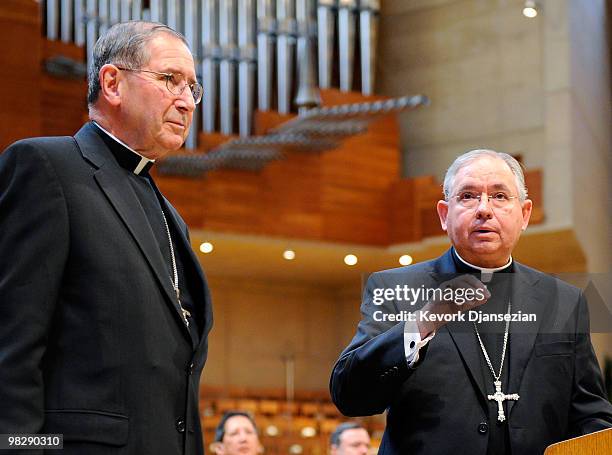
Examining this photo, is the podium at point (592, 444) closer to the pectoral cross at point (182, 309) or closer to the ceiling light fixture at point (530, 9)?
the pectoral cross at point (182, 309)

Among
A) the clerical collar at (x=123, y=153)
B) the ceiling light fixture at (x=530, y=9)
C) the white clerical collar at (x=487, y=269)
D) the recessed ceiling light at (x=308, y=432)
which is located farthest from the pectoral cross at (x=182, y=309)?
the ceiling light fixture at (x=530, y=9)

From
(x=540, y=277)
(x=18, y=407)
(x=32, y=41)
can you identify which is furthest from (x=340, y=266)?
(x=18, y=407)

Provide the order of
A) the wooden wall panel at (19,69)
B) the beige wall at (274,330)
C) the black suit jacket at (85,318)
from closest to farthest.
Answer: the black suit jacket at (85,318)
the wooden wall panel at (19,69)
the beige wall at (274,330)

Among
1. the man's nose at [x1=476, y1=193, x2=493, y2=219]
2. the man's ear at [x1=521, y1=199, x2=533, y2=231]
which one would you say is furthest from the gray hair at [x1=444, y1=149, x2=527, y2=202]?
the man's nose at [x1=476, y1=193, x2=493, y2=219]

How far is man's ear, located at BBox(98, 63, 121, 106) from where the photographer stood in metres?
2.64

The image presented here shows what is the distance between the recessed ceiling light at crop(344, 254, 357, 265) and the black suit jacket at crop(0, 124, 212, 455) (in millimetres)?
9868

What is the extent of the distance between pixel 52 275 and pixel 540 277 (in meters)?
1.39

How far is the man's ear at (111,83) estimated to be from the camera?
8.67ft

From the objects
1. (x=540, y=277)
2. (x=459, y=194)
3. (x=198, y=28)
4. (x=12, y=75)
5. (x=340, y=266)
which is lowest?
(x=540, y=277)

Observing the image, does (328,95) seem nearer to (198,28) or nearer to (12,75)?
(198,28)

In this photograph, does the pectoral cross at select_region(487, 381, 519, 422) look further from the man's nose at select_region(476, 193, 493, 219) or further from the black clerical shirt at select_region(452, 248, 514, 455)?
the man's nose at select_region(476, 193, 493, 219)

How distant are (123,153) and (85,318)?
496 millimetres

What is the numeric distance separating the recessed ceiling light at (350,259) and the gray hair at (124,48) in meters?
9.71

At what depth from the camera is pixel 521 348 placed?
2.85 metres
